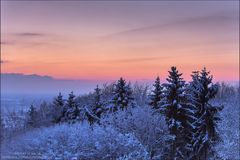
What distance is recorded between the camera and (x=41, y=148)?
5297 centimetres

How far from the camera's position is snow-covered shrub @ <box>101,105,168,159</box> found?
45.4 meters

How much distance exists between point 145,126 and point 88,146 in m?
7.48

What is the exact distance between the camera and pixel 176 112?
141 feet

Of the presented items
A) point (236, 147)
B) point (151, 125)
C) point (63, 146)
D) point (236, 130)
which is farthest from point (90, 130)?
point (236, 130)

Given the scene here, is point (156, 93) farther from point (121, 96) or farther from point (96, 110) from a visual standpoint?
point (96, 110)

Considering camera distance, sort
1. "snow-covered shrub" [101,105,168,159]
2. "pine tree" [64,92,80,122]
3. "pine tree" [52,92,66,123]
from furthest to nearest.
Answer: "pine tree" [52,92,66,123]
"pine tree" [64,92,80,122]
"snow-covered shrub" [101,105,168,159]

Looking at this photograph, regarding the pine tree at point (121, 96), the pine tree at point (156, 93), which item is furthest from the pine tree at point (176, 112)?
the pine tree at point (121, 96)

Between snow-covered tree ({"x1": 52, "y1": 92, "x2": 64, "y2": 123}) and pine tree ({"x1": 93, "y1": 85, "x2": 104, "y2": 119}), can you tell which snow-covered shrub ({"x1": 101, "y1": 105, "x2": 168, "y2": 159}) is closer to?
pine tree ({"x1": 93, "y1": 85, "x2": 104, "y2": 119})

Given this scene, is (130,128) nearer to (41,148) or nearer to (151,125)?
(151,125)

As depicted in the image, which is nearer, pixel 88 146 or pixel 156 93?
pixel 88 146

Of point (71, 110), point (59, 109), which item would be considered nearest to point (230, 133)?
point (71, 110)

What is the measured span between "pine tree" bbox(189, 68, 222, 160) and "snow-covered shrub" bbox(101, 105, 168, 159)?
3.82 m

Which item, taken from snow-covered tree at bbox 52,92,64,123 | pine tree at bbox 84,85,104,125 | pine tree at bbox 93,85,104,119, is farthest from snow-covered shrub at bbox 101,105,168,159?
snow-covered tree at bbox 52,92,64,123

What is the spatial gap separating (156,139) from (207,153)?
6.14m
